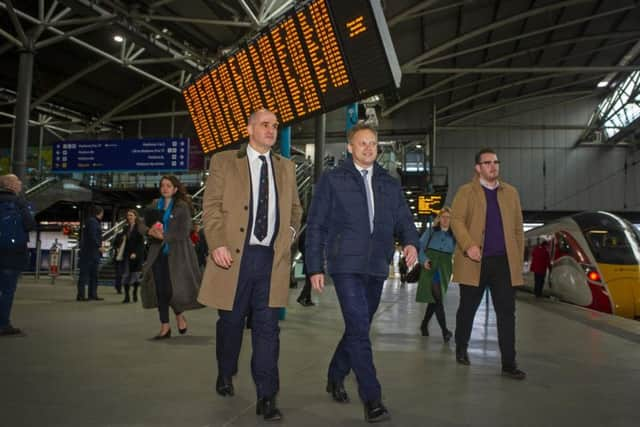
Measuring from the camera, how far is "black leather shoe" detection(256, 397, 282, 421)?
337 centimetres

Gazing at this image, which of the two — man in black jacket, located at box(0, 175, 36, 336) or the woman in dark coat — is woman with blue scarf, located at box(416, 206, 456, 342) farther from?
the woman in dark coat

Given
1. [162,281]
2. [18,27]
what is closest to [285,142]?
[162,281]

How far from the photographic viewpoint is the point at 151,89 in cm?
3092

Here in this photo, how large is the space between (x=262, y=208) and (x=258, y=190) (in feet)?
0.41

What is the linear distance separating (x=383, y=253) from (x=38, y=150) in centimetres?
3772

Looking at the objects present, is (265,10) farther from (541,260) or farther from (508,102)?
(508,102)

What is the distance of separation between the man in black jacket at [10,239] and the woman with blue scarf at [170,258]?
1.33m

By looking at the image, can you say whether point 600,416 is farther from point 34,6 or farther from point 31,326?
point 34,6

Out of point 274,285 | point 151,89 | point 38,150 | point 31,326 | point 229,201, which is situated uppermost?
point 151,89

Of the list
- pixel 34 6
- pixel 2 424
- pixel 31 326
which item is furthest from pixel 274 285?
pixel 34 6

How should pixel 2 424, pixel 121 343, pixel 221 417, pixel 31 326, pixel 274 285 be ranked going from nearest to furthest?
pixel 2 424, pixel 221 417, pixel 274 285, pixel 121 343, pixel 31 326

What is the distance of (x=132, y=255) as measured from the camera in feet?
40.8

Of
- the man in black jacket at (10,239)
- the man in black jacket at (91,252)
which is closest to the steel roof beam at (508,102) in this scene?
the man in black jacket at (91,252)

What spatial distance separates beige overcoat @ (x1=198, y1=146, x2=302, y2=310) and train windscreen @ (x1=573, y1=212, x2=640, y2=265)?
1141 cm
